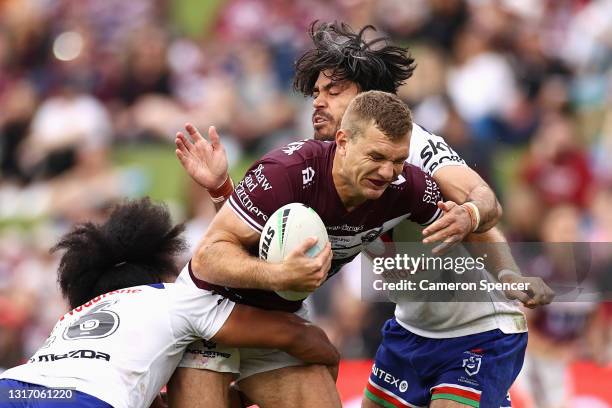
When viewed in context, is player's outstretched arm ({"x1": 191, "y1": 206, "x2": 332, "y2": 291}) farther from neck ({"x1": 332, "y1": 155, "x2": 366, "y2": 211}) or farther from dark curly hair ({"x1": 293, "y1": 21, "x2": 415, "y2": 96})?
dark curly hair ({"x1": 293, "y1": 21, "x2": 415, "y2": 96})

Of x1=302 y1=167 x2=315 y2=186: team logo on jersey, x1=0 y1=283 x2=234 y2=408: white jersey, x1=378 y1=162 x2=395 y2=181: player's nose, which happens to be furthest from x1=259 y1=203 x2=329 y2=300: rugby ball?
x1=0 y1=283 x2=234 y2=408: white jersey

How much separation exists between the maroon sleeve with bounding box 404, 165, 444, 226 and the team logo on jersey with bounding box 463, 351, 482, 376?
2.84 ft

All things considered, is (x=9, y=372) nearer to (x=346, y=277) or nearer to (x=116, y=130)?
(x=346, y=277)

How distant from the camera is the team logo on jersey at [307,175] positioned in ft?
18.8

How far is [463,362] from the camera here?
21.1 ft

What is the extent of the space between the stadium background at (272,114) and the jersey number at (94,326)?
3.20m

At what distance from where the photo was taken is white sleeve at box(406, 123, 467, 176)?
622 cm

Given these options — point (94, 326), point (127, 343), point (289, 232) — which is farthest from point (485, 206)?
point (94, 326)

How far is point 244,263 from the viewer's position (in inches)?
214

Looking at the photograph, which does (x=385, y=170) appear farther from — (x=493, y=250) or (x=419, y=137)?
(x=493, y=250)

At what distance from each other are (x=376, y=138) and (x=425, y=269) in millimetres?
1149

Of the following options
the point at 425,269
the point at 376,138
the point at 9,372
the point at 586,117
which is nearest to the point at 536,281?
the point at 425,269

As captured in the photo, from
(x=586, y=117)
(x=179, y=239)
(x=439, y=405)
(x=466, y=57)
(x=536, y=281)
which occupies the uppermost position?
(x=466, y=57)

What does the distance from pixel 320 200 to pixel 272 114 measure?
672cm
